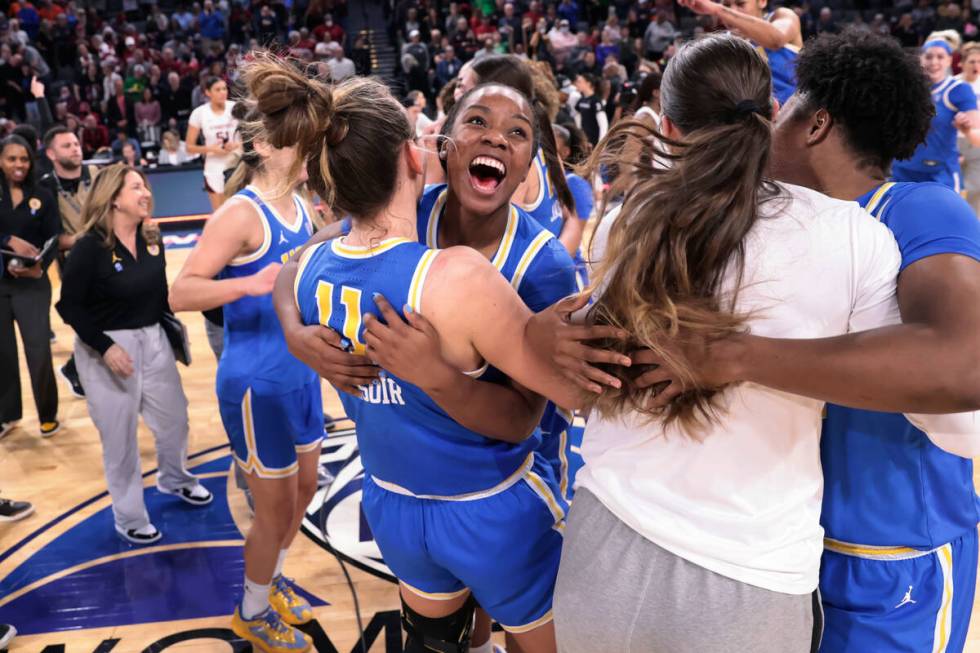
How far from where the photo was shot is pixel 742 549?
1.42 m

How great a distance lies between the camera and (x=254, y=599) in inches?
127

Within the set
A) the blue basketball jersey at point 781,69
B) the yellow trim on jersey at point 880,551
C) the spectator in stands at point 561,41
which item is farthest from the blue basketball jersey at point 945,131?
the spectator in stands at point 561,41

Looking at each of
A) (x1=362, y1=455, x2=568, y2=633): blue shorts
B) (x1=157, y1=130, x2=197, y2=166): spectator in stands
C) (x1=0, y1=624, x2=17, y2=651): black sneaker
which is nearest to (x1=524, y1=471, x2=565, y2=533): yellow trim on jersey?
(x1=362, y1=455, x2=568, y2=633): blue shorts

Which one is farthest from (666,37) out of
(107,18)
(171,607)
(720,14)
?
(171,607)

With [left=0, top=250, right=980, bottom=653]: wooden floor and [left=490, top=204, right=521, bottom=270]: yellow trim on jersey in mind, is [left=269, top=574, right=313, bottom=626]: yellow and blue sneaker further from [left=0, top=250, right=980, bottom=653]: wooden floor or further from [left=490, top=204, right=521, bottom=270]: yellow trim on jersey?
[left=490, top=204, right=521, bottom=270]: yellow trim on jersey

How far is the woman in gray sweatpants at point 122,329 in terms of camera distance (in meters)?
3.94

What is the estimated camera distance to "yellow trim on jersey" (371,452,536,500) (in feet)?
6.64

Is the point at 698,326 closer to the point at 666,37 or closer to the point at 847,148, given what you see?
the point at 847,148

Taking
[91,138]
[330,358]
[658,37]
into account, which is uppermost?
[330,358]

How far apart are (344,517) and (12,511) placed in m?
1.70

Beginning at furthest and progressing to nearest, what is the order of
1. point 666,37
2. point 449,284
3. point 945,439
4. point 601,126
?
point 666,37 < point 601,126 < point 449,284 < point 945,439

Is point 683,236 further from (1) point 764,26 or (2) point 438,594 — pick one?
(1) point 764,26

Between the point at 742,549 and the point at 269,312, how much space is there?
224 cm

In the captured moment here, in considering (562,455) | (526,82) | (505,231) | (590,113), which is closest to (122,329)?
(526,82)
